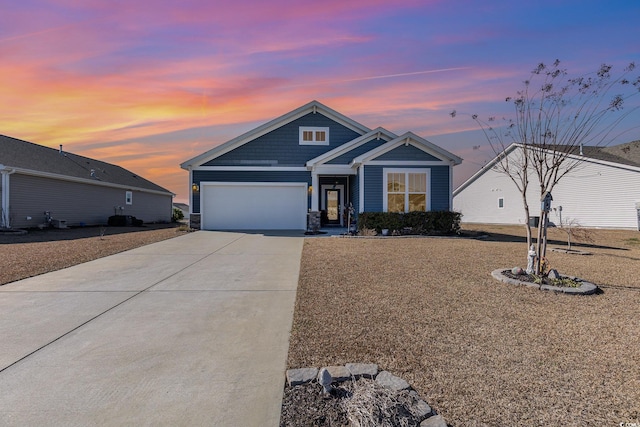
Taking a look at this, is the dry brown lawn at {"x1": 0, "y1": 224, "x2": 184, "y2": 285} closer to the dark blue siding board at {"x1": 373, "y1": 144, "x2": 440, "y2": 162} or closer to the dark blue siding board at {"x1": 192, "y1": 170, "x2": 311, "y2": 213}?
the dark blue siding board at {"x1": 192, "y1": 170, "x2": 311, "y2": 213}

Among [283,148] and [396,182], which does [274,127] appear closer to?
[283,148]

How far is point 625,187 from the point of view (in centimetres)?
1934

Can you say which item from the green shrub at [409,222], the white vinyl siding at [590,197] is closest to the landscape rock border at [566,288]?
the green shrub at [409,222]

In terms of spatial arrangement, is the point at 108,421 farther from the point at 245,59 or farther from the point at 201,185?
the point at 201,185

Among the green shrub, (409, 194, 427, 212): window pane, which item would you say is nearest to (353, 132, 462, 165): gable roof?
(409, 194, 427, 212): window pane

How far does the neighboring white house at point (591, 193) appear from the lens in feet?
63.1

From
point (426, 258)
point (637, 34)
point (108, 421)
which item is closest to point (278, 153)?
point (426, 258)

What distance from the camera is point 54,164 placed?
19594 millimetres

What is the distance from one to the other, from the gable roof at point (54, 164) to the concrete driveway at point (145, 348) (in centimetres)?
1463

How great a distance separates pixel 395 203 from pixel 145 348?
1204 centimetres

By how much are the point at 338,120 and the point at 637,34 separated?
11949mm

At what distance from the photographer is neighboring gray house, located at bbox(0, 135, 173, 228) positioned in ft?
52.9

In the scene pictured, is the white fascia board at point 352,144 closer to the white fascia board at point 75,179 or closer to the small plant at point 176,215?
the white fascia board at point 75,179

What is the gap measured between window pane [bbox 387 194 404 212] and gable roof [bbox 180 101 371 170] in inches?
202
